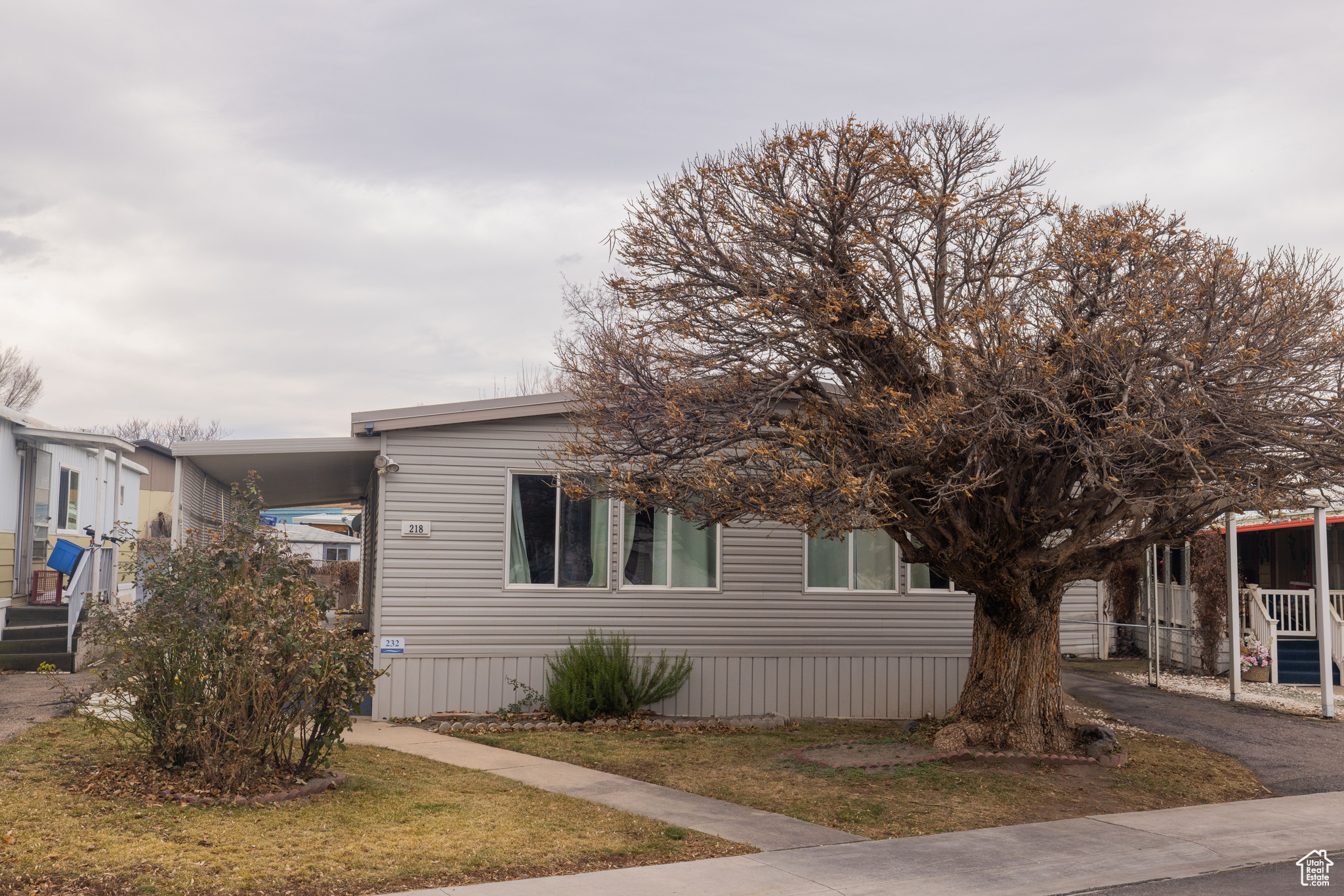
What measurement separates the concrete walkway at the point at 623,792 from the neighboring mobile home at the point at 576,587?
5.11 ft

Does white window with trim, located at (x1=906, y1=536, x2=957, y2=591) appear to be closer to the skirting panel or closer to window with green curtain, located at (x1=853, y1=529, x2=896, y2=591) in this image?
window with green curtain, located at (x1=853, y1=529, x2=896, y2=591)

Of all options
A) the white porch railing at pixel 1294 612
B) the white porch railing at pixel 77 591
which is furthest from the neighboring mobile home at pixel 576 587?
the white porch railing at pixel 1294 612

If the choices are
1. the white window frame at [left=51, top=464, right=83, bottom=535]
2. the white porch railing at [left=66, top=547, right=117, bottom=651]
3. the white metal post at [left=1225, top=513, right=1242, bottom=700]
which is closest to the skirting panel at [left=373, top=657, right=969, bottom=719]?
the white metal post at [left=1225, top=513, right=1242, bottom=700]

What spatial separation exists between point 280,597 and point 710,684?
6574 mm

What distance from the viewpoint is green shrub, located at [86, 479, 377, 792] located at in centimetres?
721

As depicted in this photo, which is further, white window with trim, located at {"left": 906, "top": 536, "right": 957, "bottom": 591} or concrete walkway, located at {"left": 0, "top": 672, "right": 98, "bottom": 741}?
white window with trim, located at {"left": 906, "top": 536, "right": 957, "bottom": 591}

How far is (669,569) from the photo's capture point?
42.8 feet

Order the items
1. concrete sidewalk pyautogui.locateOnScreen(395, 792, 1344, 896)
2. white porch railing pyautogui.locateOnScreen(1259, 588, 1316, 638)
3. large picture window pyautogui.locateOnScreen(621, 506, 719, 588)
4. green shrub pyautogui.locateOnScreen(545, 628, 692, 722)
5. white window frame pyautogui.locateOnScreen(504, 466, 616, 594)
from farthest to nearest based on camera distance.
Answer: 1. white porch railing pyautogui.locateOnScreen(1259, 588, 1316, 638)
2. large picture window pyautogui.locateOnScreen(621, 506, 719, 588)
3. white window frame pyautogui.locateOnScreen(504, 466, 616, 594)
4. green shrub pyautogui.locateOnScreen(545, 628, 692, 722)
5. concrete sidewalk pyautogui.locateOnScreen(395, 792, 1344, 896)

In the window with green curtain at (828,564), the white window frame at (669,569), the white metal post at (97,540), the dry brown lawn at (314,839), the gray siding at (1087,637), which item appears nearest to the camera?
the dry brown lawn at (314,839)

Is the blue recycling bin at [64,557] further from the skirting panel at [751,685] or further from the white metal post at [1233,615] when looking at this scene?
the white metal post at [1233,615]

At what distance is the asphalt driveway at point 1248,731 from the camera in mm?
9938

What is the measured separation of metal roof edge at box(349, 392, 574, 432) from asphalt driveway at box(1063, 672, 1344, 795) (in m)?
7.70

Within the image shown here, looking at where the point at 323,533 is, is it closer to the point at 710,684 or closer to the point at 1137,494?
the point at 710,684

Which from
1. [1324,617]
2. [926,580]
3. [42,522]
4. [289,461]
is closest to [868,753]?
[926,580]
